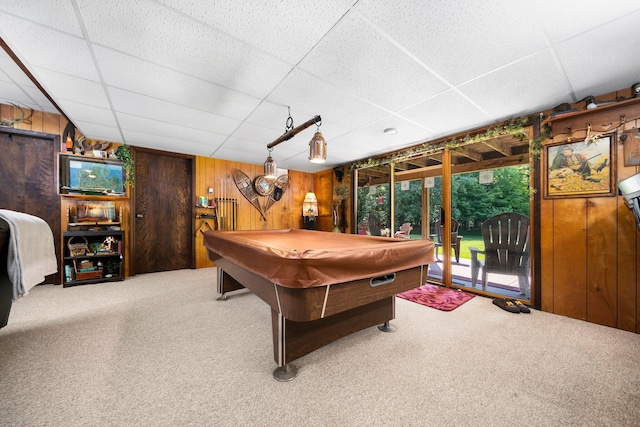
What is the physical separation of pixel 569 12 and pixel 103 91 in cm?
389

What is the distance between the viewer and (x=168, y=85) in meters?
2.19

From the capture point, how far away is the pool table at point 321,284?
1183mm

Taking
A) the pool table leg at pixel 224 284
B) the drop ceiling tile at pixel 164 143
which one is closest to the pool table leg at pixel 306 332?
the pool table leg at pixel 224 284

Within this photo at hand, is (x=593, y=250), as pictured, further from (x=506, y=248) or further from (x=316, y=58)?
(x=316, y=58)

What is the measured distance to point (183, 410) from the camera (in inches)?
47.3

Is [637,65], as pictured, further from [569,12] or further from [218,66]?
[218,66]

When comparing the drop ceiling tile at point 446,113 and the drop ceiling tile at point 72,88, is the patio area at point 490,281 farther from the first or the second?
the drop ceiling tile at point 72,88

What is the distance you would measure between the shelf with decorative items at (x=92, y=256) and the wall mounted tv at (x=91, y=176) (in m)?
0.69

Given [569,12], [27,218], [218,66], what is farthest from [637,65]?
[27,218]

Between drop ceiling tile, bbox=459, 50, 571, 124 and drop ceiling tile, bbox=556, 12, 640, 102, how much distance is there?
0.29 feet

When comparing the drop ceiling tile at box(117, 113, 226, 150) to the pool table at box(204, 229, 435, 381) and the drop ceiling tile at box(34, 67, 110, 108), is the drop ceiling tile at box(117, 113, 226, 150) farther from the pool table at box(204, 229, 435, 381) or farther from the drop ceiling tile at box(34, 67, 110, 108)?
the pool table at box(204, 229, 435, 381)

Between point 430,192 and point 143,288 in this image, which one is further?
point 430,192

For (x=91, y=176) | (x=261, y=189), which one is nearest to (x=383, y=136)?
(x=261, y=189)

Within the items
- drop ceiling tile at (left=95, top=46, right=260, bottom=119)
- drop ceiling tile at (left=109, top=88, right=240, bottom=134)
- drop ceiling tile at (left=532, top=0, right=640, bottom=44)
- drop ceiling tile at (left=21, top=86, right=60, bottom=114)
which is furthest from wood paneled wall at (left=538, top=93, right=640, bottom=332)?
drop ceiling tile at (left=21, top=86, right=60, bottom=114)
